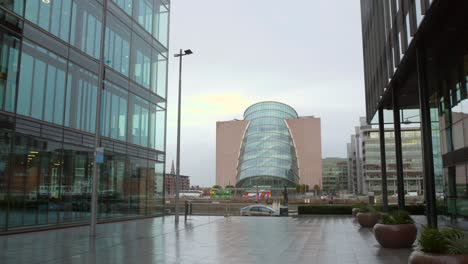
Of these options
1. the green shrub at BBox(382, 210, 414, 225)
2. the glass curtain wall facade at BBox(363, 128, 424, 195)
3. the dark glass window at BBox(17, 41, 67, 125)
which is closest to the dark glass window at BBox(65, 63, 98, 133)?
the dark glass window at BBox(17, 41, 67, 125)

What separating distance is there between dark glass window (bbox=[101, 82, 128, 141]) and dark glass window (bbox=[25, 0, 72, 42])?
5.06 meters

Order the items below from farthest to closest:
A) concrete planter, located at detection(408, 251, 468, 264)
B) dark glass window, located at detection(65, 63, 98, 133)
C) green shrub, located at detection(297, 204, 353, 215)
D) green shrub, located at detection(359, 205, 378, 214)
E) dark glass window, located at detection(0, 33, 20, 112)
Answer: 1. green shrub, located at detection(297, 204, 353, 215)
2. dark glass window, located at detection(65, 63, 98, 133)
3. green shrub, located at detection(359, 205, 378, 214)
4. dark glass window, located at detection(0, 33, 20, 112)
5. concrete planter, located at detection(408, 251, 468, 264)

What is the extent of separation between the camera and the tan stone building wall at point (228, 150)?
156 metres

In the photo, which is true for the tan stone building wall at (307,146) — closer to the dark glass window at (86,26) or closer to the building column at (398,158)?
the building column at (398,158)

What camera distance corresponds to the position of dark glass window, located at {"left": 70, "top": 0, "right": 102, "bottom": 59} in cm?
2380

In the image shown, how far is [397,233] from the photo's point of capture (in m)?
13.4

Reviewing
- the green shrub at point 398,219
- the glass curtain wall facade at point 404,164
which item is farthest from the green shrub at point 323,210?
the glass curtain wall facade at point 404,164

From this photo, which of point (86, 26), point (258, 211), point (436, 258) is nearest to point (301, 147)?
point (258, 211)

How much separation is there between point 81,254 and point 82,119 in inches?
513

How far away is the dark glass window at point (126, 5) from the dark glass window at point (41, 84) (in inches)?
294

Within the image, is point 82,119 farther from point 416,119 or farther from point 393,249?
point 416,119

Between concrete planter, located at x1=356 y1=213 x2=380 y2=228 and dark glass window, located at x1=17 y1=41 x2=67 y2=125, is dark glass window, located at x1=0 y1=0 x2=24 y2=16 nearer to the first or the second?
dark glass window, located at x1=17 y1=41 x2=67 y2=125

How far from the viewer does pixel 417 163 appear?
13250cm

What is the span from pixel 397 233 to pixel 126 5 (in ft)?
75.2
